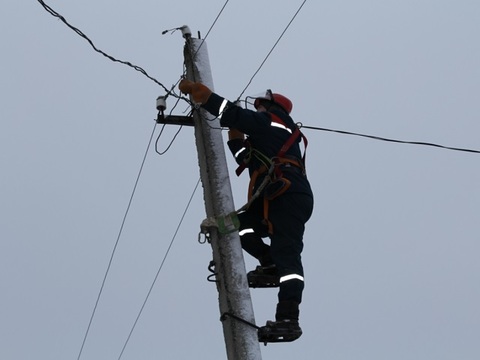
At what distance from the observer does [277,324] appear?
505 centimetres

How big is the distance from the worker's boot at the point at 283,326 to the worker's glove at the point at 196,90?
1315 millimetres

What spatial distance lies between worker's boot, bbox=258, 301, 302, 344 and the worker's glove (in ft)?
4.31

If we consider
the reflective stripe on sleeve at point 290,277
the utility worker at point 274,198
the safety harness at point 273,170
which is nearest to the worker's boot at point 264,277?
the utility worker at point 274,198

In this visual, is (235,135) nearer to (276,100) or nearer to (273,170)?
(276,100)

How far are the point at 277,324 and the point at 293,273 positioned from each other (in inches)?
13.5

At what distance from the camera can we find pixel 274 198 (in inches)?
216

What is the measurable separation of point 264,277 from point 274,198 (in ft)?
1.91

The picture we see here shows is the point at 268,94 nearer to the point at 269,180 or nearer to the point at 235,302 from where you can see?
the point at 269,180

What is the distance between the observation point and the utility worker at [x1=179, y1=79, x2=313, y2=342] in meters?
5.22

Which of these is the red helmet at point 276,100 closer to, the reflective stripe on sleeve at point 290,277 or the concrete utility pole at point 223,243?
the concrete utility pole at point 223,243

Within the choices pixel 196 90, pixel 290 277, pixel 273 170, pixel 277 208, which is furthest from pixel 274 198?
pixel 196 90

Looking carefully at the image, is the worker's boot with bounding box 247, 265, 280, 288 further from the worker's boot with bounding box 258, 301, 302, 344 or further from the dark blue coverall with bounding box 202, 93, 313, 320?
the worker's boot with bounding box 258, 301, 302, 344

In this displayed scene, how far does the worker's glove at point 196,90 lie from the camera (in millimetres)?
5458

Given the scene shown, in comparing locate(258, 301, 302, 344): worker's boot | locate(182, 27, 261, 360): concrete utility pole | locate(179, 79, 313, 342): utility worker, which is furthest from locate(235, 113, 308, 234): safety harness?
locate(258, 301, 302, 344): worker's boot
